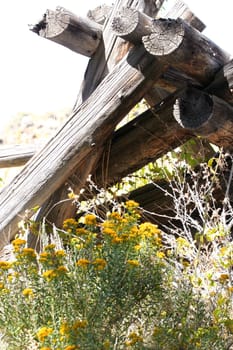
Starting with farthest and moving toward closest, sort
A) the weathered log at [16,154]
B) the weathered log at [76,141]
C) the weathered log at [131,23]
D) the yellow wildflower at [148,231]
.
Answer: the weathered log at [16,154] → the weathered log at [76,141] → the weathered log at [131,23] → the yellow wildflower at [148,231]

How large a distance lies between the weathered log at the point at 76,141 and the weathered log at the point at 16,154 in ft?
1.43

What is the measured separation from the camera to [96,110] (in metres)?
4.82

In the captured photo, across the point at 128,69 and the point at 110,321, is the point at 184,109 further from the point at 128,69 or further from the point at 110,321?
the point at 110,321

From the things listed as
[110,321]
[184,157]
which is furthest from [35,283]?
[184,157]

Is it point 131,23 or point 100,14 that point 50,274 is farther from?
point 100,14

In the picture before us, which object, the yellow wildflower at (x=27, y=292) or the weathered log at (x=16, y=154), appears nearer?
the yellow wildflower at (x=27, y=292)

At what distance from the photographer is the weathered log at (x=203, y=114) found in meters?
4.43

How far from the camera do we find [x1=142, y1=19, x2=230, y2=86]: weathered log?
4.21 m

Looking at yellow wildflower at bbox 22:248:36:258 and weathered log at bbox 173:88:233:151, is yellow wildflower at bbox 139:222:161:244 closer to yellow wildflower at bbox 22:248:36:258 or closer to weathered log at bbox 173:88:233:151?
yellow wildflower at bbox 22:248:36:258

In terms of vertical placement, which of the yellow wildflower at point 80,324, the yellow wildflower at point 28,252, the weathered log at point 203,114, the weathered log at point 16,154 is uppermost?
the weathered log at point 16,154

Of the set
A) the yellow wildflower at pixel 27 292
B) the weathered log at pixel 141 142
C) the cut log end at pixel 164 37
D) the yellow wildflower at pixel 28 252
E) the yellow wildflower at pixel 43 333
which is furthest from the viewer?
the weathered log at pixel 141 142

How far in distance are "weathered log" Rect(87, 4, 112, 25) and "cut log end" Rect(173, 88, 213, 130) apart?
3.52ft

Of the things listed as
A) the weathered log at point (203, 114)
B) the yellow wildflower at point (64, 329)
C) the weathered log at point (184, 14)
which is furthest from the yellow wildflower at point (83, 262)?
the weathered log at point (184, 14)

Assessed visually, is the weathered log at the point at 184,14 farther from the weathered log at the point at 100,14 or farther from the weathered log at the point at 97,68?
the weathered log at the point at 100,14
